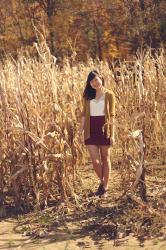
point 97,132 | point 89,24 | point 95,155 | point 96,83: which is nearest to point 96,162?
point 95,155

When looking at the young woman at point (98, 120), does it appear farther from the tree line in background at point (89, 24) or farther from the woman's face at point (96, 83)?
the tree line in background at point (89, 24)

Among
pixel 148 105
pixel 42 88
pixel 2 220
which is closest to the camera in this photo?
pixel 2 220

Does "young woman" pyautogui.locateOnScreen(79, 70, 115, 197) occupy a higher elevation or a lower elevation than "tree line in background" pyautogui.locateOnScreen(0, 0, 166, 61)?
lower

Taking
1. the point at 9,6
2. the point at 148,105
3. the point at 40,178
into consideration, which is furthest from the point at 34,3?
the point at 40,178

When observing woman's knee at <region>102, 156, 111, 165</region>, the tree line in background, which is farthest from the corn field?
the tree line in background

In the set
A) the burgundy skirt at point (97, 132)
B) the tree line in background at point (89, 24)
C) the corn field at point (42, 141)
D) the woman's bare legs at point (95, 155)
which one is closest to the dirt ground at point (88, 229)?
the corn field at point (42, 141)

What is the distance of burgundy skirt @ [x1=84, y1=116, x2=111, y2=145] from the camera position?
4844 millimetres

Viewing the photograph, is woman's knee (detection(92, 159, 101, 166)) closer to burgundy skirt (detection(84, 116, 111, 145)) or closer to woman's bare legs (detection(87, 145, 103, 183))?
woman's bare legs (detection(87, 145, 103, 183))

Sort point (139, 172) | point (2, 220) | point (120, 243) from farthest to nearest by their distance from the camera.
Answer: point (2, 220) → point (139, 172) → point (120, 243)

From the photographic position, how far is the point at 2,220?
4738 millimetres

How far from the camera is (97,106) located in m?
4.81

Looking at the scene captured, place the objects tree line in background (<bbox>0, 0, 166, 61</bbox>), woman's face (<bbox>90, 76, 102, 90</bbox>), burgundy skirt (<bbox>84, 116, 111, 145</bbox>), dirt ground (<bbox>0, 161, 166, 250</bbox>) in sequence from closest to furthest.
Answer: dirt ground (<bbox>0, 161, 166, 250</bbox>) → woman's face (<bbox>90, 76, 102, 90</bbox>) → burgundy skirt (<bbox>84, 116, 111, 145</bbox>) → tree line in background (<bbox>0, 0, 166, 61</bbox>)

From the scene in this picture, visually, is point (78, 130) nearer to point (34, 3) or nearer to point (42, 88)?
point (42, 88)

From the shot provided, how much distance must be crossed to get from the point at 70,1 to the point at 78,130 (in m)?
17.2
